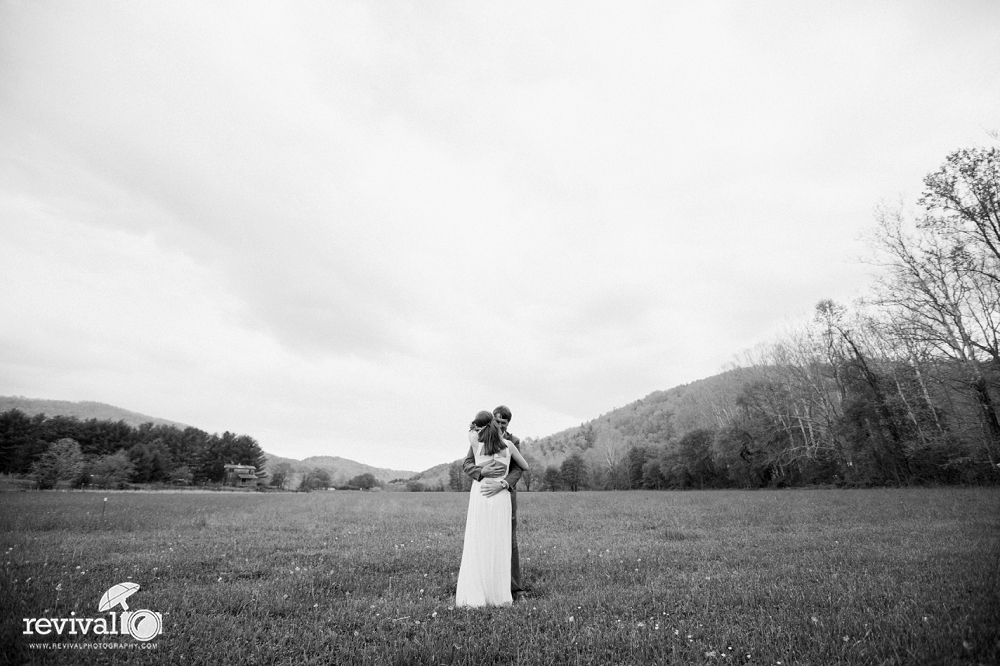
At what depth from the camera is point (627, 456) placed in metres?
91.8

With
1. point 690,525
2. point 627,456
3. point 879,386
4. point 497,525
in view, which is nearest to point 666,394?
point 627,456

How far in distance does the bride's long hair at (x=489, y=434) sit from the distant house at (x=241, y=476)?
Result: 147077 mm

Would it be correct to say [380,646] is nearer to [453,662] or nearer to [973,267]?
[453,662]

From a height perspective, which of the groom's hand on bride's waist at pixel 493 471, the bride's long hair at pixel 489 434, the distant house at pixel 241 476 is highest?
the bride's long hair at pixel 489 434

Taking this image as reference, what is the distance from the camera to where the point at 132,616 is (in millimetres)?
5758

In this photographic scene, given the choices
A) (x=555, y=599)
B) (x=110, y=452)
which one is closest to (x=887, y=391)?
(x=555, y=599)

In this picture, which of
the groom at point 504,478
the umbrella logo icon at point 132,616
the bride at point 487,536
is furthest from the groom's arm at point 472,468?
the umbrella logo icon at point 132,616

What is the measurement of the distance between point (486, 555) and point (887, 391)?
5226cm

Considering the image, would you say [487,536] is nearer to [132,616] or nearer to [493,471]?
[493,471]

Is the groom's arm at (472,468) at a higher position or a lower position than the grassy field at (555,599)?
higher

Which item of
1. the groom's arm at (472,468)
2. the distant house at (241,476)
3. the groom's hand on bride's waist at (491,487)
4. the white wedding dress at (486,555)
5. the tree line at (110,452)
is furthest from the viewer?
the distant house at (241,476)

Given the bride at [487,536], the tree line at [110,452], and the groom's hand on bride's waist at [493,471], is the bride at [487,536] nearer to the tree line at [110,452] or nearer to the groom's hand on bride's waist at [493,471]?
the groom's hand on bride's waist at [493,471]

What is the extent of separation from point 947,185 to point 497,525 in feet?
119

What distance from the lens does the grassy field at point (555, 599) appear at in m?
4.61
